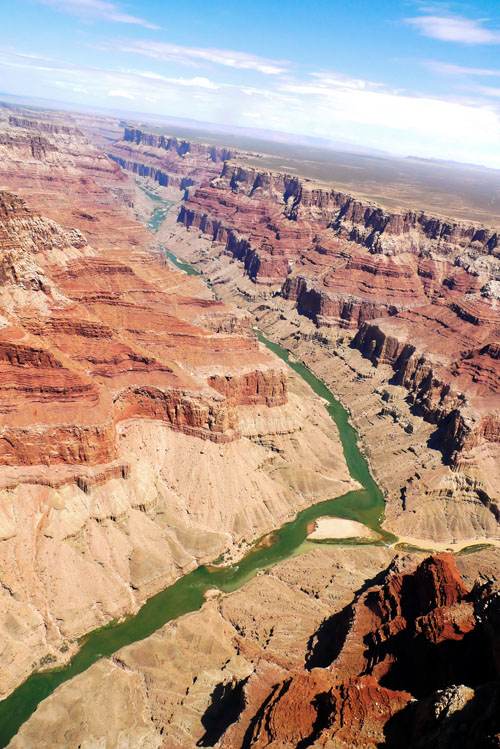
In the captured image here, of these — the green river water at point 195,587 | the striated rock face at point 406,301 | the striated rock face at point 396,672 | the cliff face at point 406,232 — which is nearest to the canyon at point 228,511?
the striated rock face at point 396,672

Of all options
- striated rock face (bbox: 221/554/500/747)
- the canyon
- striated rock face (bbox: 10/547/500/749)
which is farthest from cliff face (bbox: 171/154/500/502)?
striated rock face (bbox: 221/554/500/747)

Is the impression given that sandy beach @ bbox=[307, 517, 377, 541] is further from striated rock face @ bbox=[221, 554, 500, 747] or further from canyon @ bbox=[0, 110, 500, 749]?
striated rock face @ bbox=[221, 554, 500, 747]

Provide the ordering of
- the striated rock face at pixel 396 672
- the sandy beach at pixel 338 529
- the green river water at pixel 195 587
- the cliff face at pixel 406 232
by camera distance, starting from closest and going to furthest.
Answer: the striated rock face at pixel 396 672
the green river water at pixel 195 587
the sandy beach at pixel 338 529
the cliff face at pixel 406 232

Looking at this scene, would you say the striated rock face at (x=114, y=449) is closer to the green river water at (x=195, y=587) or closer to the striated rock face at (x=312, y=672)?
the green river water at (x=195, y=587)

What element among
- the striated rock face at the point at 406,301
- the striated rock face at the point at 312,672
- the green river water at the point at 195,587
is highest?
the striated rock face at the point at 406,301

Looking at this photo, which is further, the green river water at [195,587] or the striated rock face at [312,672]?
the green river water at [195,587]

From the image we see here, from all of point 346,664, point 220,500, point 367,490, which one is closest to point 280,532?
point 220,500

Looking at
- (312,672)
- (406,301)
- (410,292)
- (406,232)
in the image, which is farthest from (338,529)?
(406,232)
